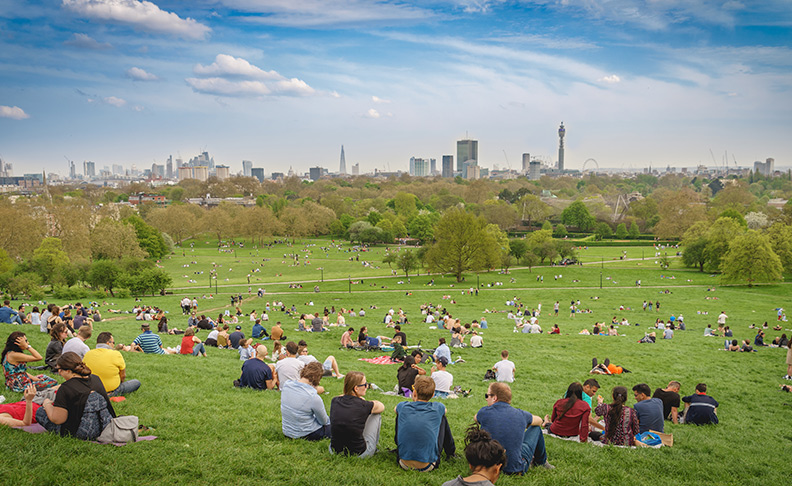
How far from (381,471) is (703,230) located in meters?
72.1

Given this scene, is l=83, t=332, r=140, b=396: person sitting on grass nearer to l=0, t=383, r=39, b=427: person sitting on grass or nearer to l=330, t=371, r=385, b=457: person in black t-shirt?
l=0, t=383, r=39, b=427: person sitting on grass

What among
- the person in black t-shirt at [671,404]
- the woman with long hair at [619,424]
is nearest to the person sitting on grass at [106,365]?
the woman with long hair at [619,424]

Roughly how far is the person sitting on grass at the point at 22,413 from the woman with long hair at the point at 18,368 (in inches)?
51.2

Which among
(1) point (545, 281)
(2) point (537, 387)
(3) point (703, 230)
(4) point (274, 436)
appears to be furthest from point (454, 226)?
(4) point (274, 436)

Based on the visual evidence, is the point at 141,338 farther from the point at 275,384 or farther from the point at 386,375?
the point at 386,375

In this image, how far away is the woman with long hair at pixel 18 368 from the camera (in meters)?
8.39

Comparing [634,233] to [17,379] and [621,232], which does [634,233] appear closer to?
[621,232]

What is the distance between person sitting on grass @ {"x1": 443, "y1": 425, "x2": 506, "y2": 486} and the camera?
4.91 metres

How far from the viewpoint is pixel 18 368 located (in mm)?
8586

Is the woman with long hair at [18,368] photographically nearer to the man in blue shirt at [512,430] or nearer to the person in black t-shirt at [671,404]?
the man in blue shirt at [512,430]

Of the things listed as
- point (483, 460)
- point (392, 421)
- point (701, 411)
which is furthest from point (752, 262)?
point (483, 460)

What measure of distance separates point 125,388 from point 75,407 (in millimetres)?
2626

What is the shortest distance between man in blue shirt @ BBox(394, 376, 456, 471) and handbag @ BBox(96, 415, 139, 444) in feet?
11.5

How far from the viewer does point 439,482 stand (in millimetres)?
5941
